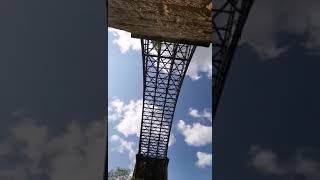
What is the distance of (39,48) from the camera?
3.55 m

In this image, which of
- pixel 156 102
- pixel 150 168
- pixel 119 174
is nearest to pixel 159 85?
pixel 156 102

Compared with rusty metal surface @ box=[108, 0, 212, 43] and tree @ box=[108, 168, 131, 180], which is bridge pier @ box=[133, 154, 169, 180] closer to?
tree @ box=[108, 168, 131, 180]

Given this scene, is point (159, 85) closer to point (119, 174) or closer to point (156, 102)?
point (156, 102)

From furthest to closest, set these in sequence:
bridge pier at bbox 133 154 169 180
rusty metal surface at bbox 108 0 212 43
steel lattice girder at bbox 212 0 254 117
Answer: bridge pier at bbox 133 154 169 180 → rusty metal surface at bbox 108 0 212 43 → steel lattice girder at bbox 212 0 254 117

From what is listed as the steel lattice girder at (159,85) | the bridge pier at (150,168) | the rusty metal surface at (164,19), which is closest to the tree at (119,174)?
the bridge pier at (150,168)

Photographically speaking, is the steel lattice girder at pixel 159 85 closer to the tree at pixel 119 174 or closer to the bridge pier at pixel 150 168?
the bridge pier at pixel 150 168

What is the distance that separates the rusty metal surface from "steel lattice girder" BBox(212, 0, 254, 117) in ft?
1.96

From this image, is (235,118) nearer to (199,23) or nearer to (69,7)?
(199,23)

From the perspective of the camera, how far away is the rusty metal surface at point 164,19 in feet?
13.5

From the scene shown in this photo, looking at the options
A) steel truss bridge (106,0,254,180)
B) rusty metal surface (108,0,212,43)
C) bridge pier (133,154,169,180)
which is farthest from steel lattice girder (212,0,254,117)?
bridge pier (133,154,169,180)

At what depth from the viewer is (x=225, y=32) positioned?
10.9 ft

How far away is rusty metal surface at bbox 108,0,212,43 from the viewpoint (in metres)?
4.10

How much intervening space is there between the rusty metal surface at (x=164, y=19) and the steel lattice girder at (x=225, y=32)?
599 millimetres

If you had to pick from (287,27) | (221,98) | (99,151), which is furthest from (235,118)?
(99,151)
